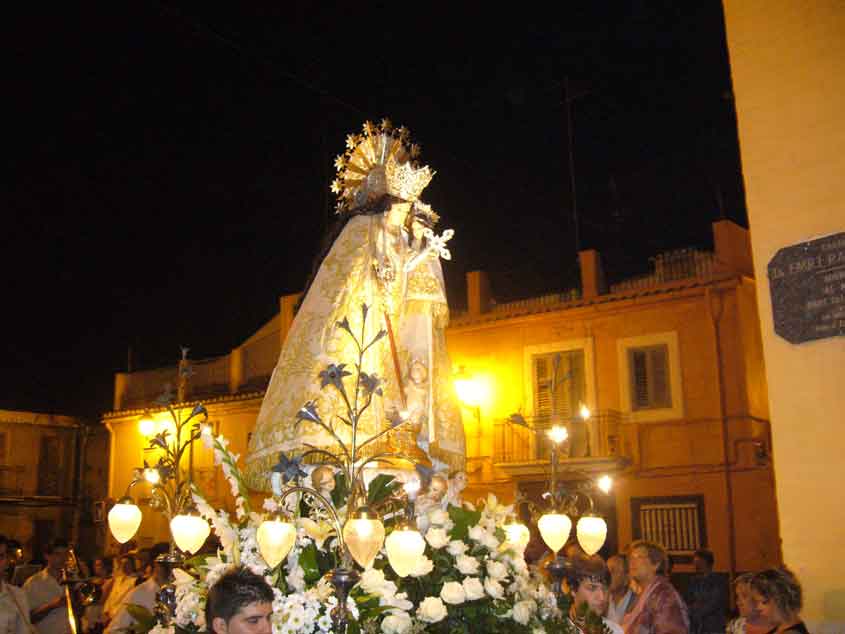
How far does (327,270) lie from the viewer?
657cm

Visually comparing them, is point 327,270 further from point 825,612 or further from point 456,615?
point 825,612

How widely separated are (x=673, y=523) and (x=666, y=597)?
11.9m

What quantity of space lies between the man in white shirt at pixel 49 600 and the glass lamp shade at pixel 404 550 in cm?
610

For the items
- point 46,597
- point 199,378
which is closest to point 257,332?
point 199,378

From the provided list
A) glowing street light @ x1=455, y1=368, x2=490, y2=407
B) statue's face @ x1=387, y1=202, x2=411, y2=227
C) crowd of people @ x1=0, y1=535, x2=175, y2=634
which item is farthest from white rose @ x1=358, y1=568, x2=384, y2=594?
glowing street light @ x1=455, y1=368, x2=490, y2=407

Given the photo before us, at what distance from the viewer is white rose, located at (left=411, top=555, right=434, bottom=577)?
4.39 m

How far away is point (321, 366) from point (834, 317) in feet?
12.5

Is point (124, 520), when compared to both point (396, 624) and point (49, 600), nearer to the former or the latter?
point (396, 624)

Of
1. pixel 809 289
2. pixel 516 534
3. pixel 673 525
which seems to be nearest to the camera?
pixel 516 534

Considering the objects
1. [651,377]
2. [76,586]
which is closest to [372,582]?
[76,586]

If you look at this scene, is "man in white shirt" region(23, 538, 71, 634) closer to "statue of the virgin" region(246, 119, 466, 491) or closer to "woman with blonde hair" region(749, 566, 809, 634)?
"statue of the virgin" region(246, 119, 466, 491)

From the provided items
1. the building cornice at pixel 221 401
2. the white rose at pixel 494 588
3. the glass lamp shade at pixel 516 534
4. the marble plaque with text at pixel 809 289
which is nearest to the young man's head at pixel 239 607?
the white rose at pixel 494 588

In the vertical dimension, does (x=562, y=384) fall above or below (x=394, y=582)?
above

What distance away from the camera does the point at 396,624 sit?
4.32 m
